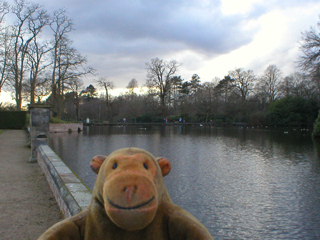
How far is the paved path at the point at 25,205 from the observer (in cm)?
365

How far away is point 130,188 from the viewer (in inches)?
51.3

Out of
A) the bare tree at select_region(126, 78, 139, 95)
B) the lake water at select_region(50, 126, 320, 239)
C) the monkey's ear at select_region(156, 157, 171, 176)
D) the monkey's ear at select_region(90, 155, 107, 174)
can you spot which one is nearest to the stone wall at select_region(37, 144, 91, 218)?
the monkey's ear at select_region(90, 155, 107, 174)

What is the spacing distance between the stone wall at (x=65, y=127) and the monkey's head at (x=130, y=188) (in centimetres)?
2913

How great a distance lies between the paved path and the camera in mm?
3652

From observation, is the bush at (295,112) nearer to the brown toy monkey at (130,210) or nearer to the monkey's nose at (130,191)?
the brown toy monkey at (130,210)

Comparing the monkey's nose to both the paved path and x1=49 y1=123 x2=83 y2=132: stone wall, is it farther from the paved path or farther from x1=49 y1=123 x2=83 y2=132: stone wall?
x1=49 y1=123 x2=83 y2=132: stone wall

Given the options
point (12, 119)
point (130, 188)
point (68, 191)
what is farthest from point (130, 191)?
point (12, 119)

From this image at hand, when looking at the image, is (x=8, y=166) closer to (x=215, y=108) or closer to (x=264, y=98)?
(x=215, y=108)

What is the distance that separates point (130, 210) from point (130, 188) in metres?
0.10

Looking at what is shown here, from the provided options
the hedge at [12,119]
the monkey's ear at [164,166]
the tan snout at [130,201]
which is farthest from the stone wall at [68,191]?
the hedge at [12,119]

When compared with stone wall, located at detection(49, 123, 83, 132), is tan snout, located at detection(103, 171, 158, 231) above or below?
above

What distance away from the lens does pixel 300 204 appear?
6508mm

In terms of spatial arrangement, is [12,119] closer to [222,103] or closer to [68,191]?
[68,191]

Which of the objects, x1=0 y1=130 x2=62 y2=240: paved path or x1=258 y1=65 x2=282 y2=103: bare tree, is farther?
x1=258 y1=65 x2=282 y2=103: bare tree
